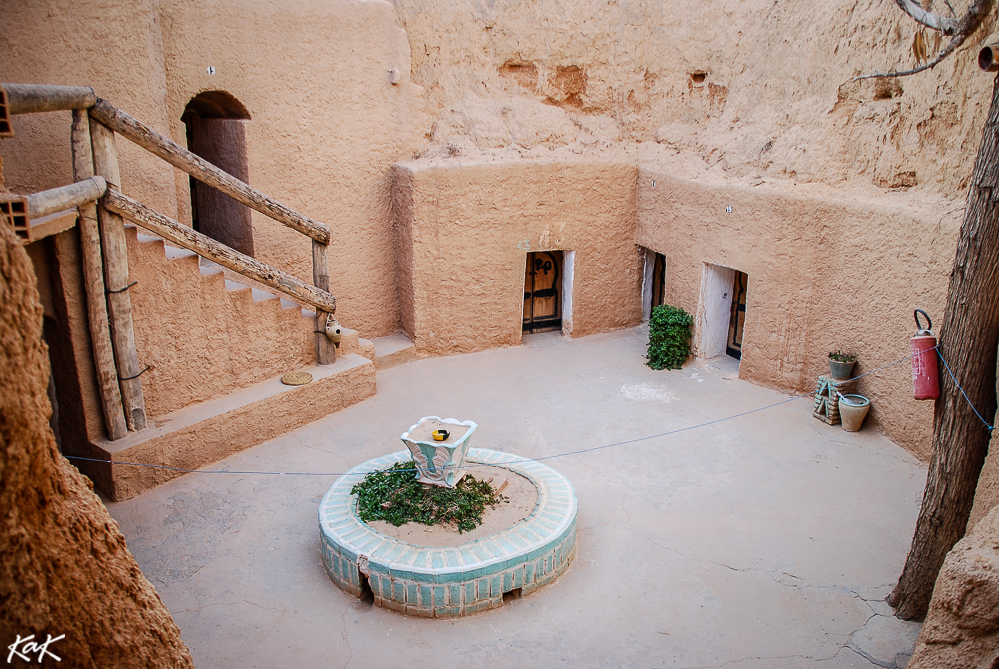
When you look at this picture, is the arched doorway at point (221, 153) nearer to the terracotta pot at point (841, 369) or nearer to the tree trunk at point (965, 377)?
the terracotta pot at point (841, 369)

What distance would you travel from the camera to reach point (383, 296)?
1173cm

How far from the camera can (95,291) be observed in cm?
713

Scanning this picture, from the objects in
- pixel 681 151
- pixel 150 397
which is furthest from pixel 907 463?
pixel 150 397

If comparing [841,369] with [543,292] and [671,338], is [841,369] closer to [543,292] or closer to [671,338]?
[671,338]

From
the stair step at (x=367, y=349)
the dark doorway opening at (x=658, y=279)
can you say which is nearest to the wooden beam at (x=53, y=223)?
the stair step at (x=367, y=349)

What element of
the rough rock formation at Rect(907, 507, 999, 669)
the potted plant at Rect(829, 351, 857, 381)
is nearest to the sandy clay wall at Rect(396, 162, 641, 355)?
the potted plant at Rect(829, 351, 857, 381)

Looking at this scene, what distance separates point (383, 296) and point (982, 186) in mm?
8376

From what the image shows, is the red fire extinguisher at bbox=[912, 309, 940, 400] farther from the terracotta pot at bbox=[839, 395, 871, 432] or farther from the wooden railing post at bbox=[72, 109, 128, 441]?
the wooden railing post at bbox=[72, 109, 128, 441]

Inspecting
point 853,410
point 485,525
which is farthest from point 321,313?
point 853,410

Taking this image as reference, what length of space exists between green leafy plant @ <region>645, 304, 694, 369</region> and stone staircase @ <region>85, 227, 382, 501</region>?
459cm

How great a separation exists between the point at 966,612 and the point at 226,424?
7.08 metres

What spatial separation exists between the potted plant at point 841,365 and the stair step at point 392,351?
19.5 feet

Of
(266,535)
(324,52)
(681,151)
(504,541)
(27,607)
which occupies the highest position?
(324,52)

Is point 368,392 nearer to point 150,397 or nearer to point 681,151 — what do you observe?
point 150,397
